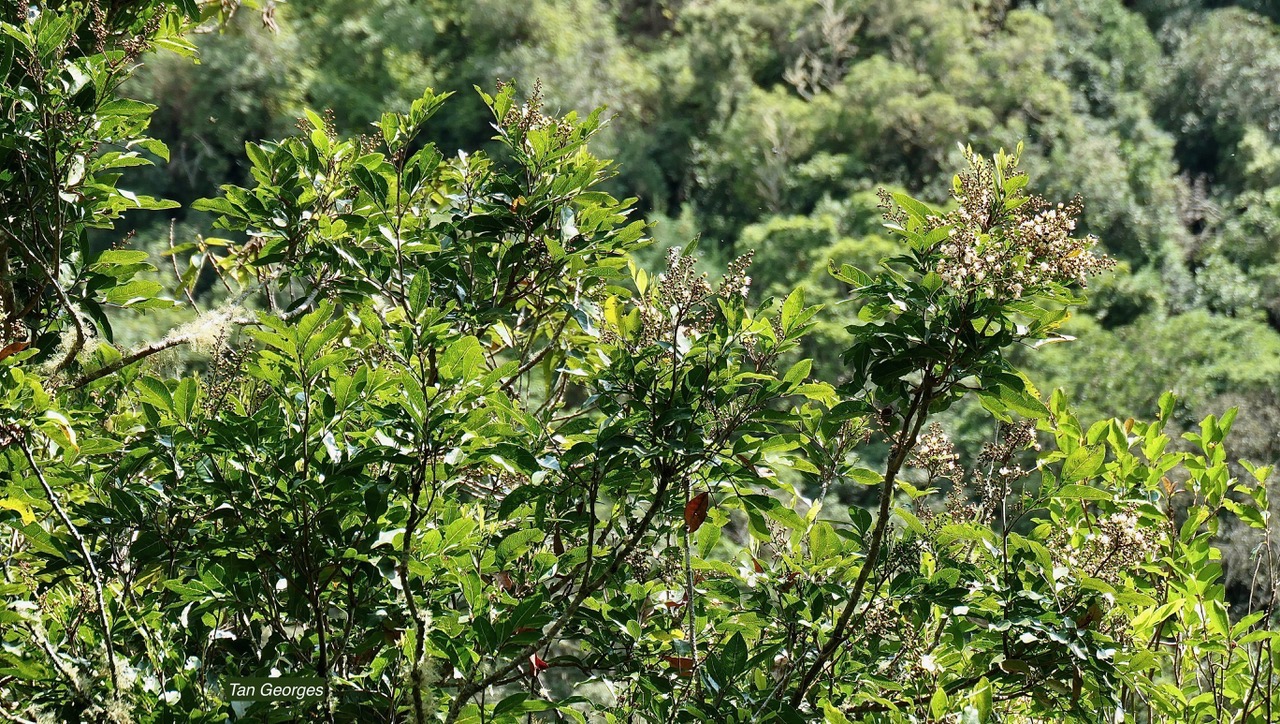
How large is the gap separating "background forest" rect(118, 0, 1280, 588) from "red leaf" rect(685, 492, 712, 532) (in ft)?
52.1

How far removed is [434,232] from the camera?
198cm

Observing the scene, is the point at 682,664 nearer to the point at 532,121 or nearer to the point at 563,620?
the point at 563,620

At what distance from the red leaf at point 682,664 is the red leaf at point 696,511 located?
246 millimetres

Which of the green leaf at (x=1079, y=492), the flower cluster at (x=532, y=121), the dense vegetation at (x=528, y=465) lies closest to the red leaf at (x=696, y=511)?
the dense vegetation at (x=528, y=465)

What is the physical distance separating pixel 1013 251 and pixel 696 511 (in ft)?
1.71

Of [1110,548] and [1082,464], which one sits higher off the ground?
[1082,464]

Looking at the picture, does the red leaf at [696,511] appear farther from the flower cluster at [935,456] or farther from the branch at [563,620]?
the flower cluster at [935,456]

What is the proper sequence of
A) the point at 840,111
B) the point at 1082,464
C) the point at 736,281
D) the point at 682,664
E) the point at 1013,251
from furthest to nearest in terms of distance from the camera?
the point at 840,111, the point at 682,664, the point at 1082,464, the point at 736,281, the point at 1013,251

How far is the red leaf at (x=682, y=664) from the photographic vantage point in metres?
1.70

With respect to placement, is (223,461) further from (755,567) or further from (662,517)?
(755,567)

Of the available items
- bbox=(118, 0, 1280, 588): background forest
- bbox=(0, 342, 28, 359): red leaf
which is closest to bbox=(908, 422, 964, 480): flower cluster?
bbox=(0, 342, 28, 359): red leaf

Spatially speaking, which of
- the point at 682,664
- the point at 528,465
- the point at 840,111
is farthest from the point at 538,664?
the point at 840,111

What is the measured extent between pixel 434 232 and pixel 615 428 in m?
0.65

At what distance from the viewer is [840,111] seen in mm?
24375
